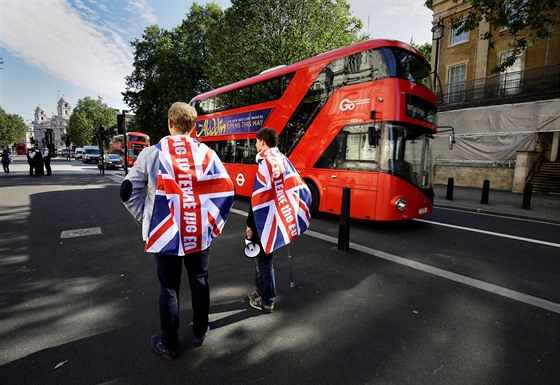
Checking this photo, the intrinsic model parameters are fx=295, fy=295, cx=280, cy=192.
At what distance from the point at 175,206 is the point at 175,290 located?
0.65 metres

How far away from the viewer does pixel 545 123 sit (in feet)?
47.0

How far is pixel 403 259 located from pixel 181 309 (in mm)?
3358

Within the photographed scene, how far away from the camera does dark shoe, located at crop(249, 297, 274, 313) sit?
301 cm

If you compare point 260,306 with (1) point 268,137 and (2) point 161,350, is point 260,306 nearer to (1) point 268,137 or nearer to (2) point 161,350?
(2) point 161,350

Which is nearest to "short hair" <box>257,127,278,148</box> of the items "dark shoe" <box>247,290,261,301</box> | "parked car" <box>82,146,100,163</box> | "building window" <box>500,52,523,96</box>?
"dark shoe" <box>247,290,261,301</box>

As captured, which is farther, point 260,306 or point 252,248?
point 260,306

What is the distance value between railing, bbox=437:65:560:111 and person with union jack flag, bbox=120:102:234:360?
14.8 metres

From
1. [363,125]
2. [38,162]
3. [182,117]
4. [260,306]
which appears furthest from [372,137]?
[38,162]

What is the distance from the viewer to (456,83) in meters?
19.4

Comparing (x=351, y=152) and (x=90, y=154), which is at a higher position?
(x=351, y=152)

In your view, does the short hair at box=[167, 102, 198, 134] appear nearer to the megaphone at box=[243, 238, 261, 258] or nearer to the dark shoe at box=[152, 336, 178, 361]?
the megaphone at box=[243, 238, 261, 258]

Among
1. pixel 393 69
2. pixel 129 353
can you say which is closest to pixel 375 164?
pixel 393 69

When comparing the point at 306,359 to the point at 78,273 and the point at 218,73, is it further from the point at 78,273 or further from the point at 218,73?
the point at 218,73

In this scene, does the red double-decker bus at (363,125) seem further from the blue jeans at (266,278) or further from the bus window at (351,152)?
the blue jeans at (266,278)
